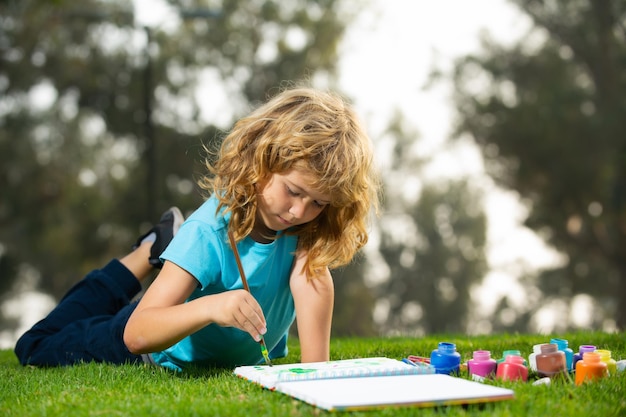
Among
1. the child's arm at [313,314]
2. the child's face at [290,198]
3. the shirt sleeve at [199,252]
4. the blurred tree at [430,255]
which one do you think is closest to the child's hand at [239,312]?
the shirt sleeve at [199,252]

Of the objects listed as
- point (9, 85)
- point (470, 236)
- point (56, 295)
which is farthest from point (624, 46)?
point (56, 295)

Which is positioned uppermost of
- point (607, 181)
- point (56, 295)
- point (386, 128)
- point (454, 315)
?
point (386, 128)

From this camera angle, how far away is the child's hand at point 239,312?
312 cm

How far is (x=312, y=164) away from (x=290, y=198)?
0.18m

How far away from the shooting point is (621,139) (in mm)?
16609

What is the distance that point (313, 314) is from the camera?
12.6 ft

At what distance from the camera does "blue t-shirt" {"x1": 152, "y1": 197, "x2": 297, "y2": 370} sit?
11.7 feet

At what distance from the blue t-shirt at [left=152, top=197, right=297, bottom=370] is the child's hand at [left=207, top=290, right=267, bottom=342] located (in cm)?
37

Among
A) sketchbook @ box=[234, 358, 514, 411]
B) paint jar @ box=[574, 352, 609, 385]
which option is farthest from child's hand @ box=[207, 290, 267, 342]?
paint jar @ box=[574, 352, 609, 385]

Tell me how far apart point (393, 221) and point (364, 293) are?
17.3 ft

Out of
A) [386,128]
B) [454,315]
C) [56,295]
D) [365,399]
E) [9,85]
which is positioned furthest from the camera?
[454,315]

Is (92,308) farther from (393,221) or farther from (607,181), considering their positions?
(393,221)

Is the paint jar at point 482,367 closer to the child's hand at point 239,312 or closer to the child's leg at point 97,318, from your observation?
the child's hand at point 239,312

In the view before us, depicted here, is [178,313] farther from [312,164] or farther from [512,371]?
[512,371]
